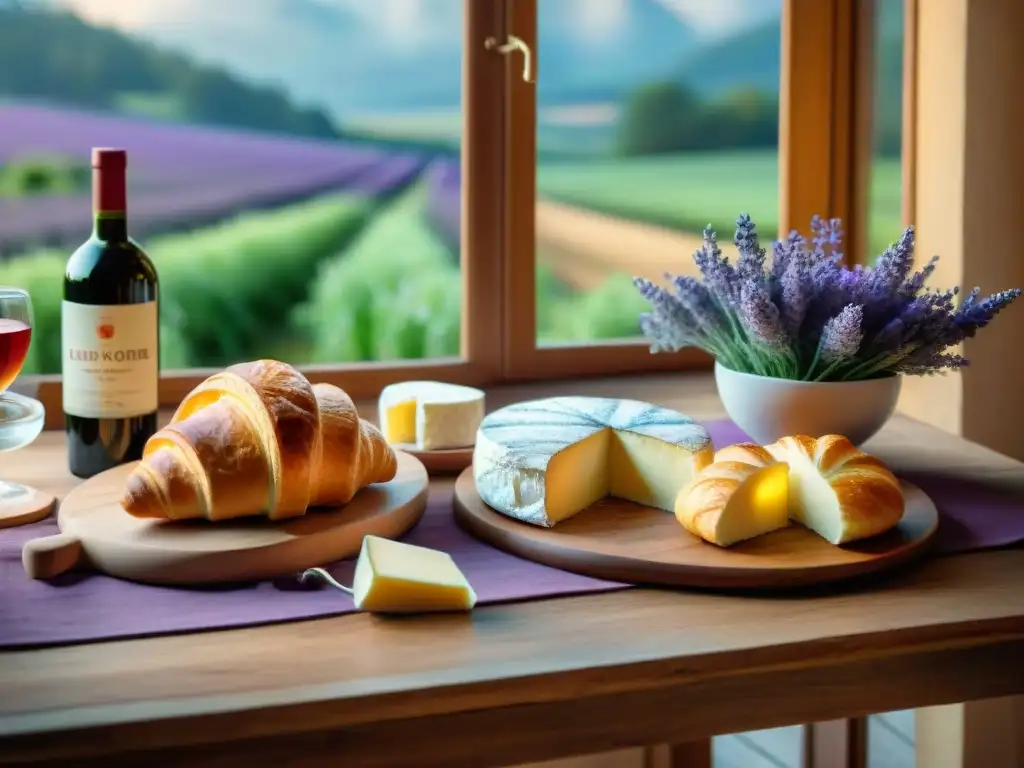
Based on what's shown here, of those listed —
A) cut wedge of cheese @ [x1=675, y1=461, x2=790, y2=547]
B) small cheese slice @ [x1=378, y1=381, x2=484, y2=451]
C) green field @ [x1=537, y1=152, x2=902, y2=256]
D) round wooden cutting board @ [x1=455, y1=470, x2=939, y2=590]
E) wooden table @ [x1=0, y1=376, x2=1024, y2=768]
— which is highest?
green field @ [x1=537, y1=152, x2=902, y2=256]

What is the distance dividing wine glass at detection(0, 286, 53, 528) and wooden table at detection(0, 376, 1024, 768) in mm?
342

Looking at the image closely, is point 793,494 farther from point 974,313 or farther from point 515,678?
point 515,678

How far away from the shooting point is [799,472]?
4.42ft

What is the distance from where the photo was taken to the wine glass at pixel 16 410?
1374 mm

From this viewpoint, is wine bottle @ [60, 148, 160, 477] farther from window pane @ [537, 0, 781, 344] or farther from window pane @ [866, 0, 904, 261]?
window pane @ [866, 0, 904, 261]

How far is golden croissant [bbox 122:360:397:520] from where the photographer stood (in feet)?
4.11

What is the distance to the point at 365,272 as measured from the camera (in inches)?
79.4

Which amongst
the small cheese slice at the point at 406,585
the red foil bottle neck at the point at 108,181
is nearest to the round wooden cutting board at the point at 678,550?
the small cheese slice at the point at 406,585

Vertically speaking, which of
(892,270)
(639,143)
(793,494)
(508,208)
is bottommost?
(793,494)

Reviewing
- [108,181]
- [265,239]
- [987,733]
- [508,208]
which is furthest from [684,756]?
[108,181]

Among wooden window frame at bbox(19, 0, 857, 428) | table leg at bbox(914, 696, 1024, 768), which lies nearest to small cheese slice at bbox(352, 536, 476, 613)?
wooden window frame at bbox(19, 0, 857, 428)

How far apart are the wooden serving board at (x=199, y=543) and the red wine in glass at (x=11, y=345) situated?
0.15 metres

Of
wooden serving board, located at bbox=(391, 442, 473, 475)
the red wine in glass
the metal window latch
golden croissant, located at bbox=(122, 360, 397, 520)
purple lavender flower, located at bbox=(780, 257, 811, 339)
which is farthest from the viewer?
the metal window latch

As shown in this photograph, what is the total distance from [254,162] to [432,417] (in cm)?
58
